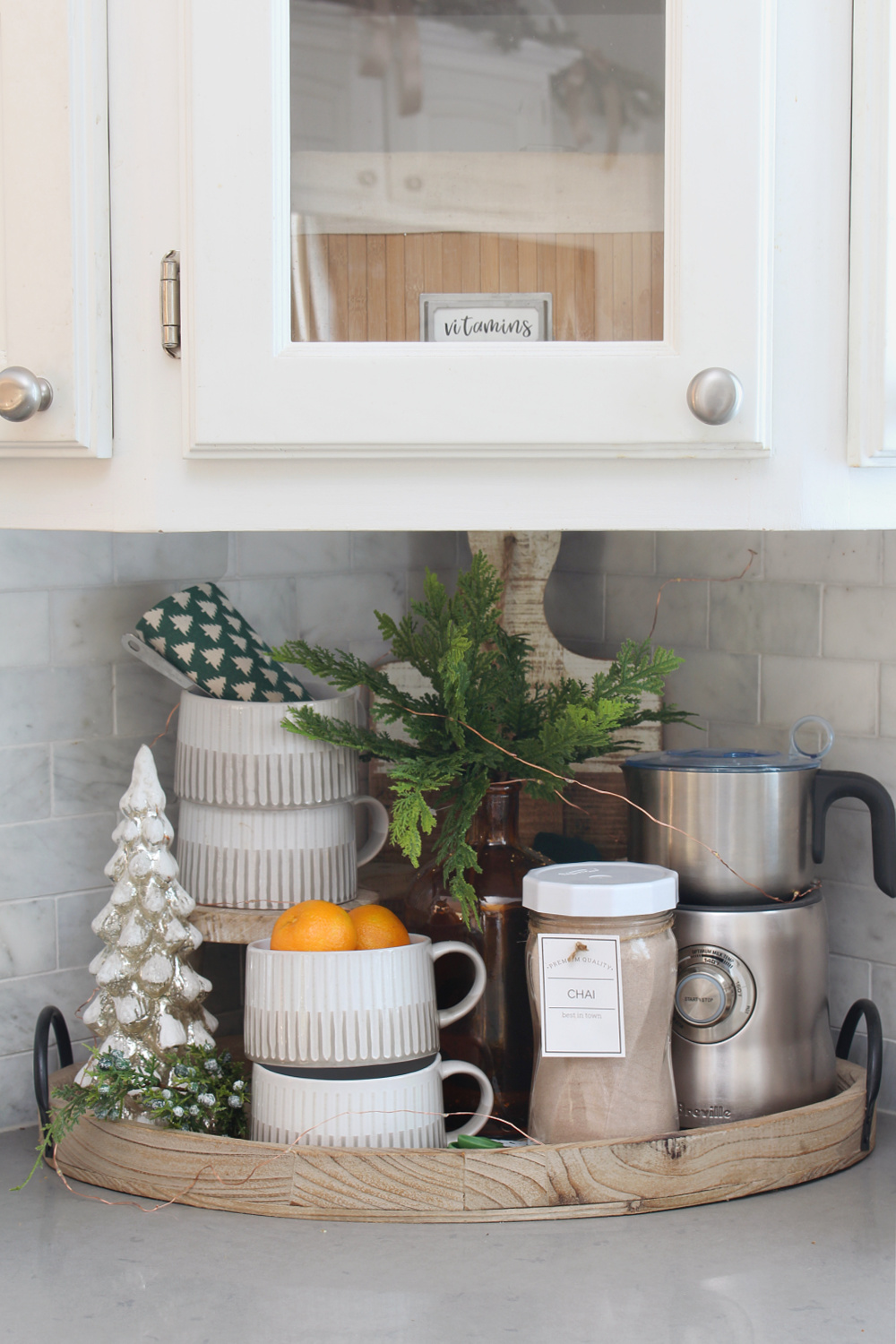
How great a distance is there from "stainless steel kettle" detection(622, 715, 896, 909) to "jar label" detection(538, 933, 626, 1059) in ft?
0.41

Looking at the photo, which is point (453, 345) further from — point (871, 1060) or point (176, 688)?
point (871, 1060)

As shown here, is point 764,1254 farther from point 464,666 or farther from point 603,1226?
point 464,666

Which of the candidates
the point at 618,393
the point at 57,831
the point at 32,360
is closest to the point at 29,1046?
the point at 57,831

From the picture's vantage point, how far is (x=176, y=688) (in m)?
1.30

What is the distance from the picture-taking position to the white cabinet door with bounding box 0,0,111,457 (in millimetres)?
865

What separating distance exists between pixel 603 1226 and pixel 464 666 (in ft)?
1.43

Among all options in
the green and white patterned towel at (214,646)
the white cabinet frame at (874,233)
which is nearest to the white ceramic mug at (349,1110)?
the green and white patterned towel at (214,646)

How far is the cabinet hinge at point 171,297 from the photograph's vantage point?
87 cm

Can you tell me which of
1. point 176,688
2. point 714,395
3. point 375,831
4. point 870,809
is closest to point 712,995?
point 870,809

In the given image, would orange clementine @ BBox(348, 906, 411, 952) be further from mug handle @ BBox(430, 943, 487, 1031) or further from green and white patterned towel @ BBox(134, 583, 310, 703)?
green and white patterned towel @ BBox(134, 583, 310, 703)

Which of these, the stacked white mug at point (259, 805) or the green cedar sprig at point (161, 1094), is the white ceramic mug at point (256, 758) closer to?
the stacked white mug at point (259, 805)

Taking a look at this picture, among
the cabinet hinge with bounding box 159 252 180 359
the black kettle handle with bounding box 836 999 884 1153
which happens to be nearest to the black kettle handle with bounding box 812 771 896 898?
the black kettle handle with bounding box 836 999 884 1153

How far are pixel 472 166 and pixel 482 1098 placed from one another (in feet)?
2.35

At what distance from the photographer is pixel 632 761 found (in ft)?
3.64
